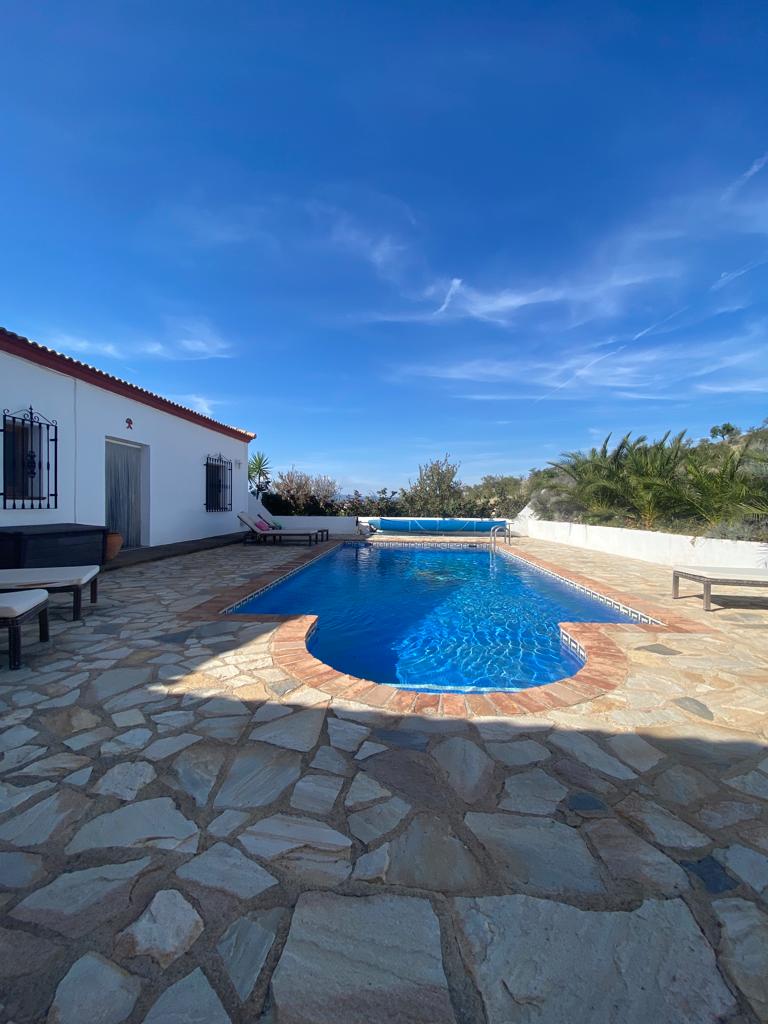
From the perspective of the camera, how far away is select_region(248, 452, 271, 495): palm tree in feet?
57.7

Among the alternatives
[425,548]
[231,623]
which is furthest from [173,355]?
[231,623]

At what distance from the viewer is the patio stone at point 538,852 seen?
5.07ft

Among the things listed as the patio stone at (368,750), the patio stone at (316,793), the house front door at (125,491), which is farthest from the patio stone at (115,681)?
the house front door at (125,491)

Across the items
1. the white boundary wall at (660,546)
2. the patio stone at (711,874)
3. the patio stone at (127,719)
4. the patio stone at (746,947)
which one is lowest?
the patio stone at (127,719)

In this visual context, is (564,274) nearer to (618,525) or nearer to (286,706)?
(618,525)

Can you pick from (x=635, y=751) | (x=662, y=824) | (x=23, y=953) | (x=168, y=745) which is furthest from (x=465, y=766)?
(x=23, y=953)

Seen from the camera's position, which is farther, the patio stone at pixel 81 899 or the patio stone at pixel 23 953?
the patio stone at pixel 81 899

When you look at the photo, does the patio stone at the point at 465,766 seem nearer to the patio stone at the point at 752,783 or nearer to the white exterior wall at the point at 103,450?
the patio stone at the point at 752,783

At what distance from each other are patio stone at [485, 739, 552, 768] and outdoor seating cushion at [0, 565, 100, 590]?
171 inches

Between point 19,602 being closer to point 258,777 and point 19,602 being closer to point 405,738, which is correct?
Answer: point 258,777

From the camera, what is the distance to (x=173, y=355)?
1372 cm

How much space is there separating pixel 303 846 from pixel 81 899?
2.43 feet

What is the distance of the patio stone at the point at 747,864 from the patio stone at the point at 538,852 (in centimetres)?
51

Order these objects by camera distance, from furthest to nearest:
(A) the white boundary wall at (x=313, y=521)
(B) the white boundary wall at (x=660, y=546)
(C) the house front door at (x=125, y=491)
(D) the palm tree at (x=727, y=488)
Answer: (A) the white boundary wall at (x=313, y=521)
(C) the house front door at (x=125, y=491)
(D) the palm tree at (x=727, y=488)
(B) the white boundary wall at (x=660, y=546)
